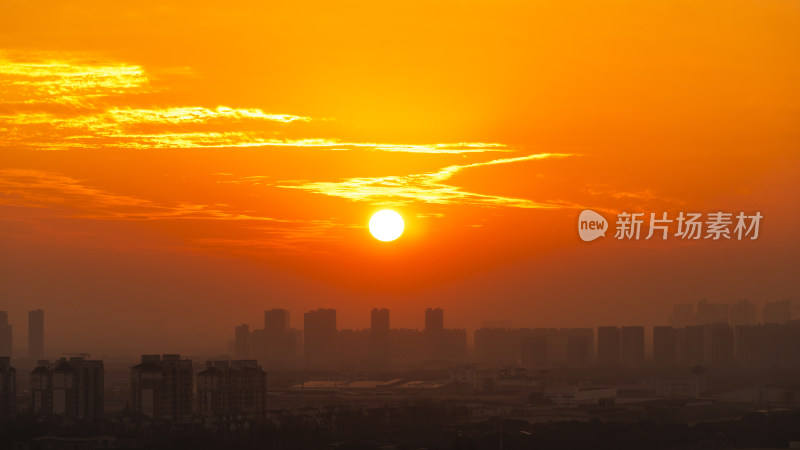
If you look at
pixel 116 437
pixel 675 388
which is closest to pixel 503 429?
pixel 116 437

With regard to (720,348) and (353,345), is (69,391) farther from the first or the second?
(353,345)

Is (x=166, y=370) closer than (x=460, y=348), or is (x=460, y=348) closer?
(x=166, y=370)

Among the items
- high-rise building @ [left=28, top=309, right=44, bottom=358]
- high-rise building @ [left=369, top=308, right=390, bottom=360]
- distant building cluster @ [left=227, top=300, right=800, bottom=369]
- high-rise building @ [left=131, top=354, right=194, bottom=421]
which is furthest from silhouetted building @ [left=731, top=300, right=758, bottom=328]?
high-rise building @ [left=131, top=354, right=194, bottom=421]

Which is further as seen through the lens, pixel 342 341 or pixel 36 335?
pixel 342 341

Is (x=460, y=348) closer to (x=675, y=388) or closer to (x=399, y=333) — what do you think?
(x=399, y=333)

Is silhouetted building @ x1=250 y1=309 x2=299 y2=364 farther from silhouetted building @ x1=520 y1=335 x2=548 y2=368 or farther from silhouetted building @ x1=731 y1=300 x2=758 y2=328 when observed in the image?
silhouetted building @ x1=731 y1=300 x2=758 y2=328

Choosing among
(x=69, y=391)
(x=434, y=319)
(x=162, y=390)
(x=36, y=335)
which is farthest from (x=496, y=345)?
(x=69, y=391)
